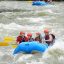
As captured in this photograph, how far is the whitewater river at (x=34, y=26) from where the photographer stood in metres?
14.2

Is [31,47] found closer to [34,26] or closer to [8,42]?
[8,42]

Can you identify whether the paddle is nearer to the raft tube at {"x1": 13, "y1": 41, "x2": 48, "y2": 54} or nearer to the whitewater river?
the whitewater river

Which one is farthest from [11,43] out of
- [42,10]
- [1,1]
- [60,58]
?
[1,1]

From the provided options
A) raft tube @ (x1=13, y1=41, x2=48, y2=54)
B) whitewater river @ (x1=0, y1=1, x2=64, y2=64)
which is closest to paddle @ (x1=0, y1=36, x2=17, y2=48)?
whitewater river @ (x1=0, y1=1, x2=64, y2=64)

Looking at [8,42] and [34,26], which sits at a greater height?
[8,42]

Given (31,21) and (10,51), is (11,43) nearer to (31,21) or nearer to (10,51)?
(10,51)

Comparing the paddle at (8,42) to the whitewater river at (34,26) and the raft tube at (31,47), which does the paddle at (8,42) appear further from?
the raft tube at (31,47)

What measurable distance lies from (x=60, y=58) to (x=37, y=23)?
11.6 metres

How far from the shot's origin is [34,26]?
24.2 m

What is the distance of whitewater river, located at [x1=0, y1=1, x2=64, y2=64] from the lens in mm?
14250

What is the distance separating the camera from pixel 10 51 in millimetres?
15992

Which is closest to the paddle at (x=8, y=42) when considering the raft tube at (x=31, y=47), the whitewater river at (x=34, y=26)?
the whitewater river at (x=34, y=26)

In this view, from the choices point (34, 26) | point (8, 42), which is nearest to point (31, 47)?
point (8, 42)

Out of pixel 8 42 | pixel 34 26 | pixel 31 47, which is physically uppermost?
pixel 31 47
